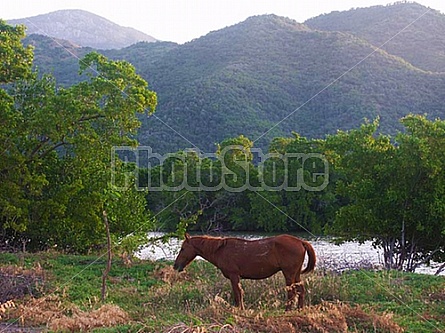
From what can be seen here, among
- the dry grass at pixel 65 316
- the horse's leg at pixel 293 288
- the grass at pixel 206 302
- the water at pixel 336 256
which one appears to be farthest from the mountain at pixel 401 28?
the dry grass at pixel 65 316

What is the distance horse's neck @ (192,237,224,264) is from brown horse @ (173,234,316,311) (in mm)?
16

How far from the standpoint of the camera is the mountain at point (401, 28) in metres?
81.2

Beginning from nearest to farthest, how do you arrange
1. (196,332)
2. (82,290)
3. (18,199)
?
(196,332) → (82,290) → (18,199)

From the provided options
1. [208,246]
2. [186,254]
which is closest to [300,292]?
[208,246]

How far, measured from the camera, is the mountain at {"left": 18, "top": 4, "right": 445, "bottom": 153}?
173 feet

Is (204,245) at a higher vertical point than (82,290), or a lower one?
higher

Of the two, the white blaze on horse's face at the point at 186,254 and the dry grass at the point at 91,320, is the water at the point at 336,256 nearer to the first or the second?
the white blaze on horse's face at the point at 186,254

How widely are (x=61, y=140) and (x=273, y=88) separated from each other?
5069 centimetres

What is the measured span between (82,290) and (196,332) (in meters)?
4.90

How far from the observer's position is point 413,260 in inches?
695

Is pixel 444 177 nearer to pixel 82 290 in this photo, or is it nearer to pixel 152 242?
pixel 152 242

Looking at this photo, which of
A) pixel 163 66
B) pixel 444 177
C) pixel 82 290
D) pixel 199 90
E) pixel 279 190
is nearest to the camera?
pixel 82 290

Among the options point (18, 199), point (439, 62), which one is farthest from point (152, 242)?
point (439, 62)

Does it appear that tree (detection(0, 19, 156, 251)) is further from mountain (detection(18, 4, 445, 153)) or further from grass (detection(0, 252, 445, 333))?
mountain (detection(18, 4, 445, 153))
